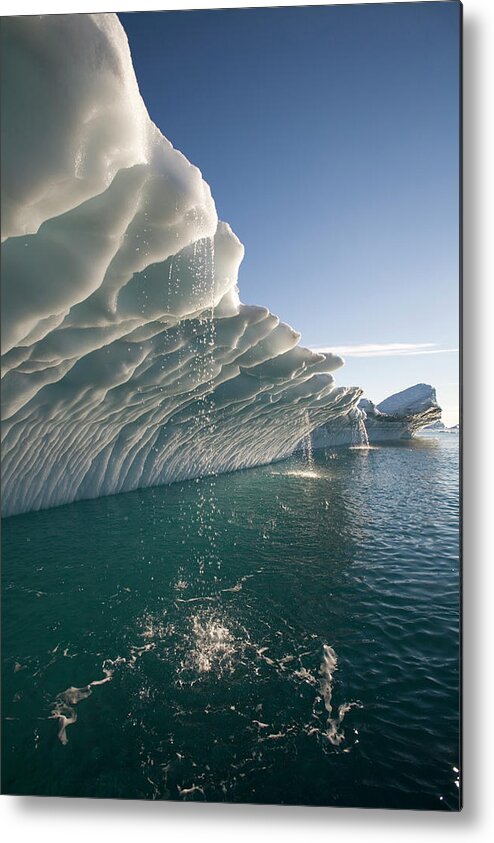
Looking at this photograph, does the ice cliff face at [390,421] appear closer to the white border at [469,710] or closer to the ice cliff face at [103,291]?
the ice cliff face at [103,291]

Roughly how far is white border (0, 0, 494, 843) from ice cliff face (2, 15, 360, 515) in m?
2.36

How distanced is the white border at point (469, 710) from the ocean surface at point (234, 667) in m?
0.13

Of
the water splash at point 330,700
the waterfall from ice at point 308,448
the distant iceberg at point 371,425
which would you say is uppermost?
the distant iceberg at point 371,425

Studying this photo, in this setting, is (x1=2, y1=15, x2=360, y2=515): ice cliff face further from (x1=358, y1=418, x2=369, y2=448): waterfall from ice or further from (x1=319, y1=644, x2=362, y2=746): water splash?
(x1=358, y1=418, x2=369, y2=448): waterfall from ice

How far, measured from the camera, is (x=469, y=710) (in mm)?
3150

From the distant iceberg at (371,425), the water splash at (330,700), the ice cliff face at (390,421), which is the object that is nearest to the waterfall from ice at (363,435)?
the distant iceberg at (371,425)

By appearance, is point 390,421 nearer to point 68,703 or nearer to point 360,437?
point 360,437

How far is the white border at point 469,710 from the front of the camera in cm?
302

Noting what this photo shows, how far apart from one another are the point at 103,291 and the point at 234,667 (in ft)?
14.0

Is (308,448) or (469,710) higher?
(308,448)

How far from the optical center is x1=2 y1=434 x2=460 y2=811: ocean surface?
3074 millimetres

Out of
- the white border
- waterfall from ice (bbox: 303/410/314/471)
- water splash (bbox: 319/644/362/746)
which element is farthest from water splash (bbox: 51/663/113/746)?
waterfall from ice (bbox: 303/410/314/471)

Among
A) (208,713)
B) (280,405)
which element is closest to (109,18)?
(208,713)

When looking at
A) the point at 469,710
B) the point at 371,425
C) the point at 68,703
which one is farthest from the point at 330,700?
the point at 371,425
